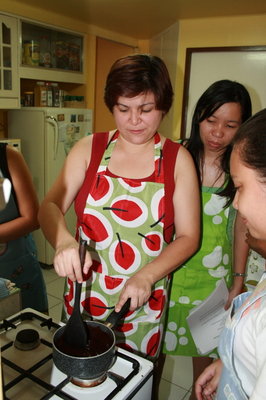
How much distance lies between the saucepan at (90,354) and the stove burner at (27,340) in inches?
3.9

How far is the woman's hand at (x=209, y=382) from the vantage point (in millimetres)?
883

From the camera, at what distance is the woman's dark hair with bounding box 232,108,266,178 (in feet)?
2.00

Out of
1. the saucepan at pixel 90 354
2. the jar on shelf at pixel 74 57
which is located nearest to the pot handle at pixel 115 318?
the saucepan at pixel 90 354

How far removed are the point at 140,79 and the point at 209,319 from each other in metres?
0.92

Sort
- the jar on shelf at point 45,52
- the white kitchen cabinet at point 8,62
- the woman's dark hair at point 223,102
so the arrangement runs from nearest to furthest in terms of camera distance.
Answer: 1. the woman's dark hair at point 223,102
2. the white kitchen cabinet at point 8,62
3. the jar on shelf at point 45,52

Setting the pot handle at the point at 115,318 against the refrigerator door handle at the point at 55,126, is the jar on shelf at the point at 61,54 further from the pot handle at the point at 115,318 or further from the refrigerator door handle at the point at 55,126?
the pot handle at the point at 115,318

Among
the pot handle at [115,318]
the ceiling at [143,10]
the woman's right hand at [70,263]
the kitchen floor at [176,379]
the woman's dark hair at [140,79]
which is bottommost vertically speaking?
the kitchen floor at [176,379]

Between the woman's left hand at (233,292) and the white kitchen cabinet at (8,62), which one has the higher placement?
the white kitchen cabinet at (8,62)

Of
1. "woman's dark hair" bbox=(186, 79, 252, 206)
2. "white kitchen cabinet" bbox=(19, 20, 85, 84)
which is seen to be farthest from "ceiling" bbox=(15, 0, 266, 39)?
"woman's dark hair" bbox=(186, 79, 252, 206)

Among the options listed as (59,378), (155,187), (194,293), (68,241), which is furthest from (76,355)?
(194,293)

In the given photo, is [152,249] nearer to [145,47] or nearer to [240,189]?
[240,189]

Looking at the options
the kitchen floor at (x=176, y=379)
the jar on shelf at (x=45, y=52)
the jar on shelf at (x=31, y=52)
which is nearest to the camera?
the kitchen floor at (x=176, y=379)

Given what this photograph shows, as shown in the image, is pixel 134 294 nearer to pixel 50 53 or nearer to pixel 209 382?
pixel 209 382

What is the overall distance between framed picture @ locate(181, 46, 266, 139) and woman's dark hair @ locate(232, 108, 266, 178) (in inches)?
103
